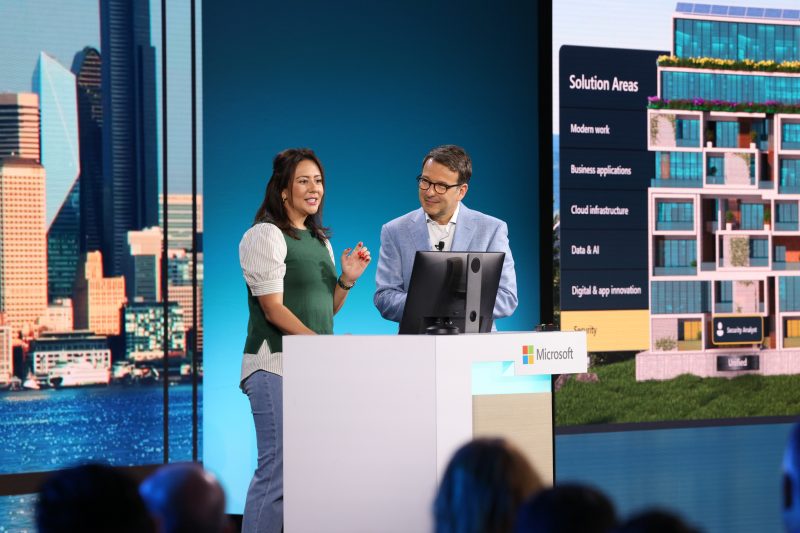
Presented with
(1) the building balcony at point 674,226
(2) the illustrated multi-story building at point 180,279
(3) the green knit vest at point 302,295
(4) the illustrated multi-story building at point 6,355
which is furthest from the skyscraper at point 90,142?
(3) the green knit vest at point 302,295

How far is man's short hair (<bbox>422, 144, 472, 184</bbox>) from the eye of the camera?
168 inches

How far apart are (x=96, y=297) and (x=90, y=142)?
69.8 inches

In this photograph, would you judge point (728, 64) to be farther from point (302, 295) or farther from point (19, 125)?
point (19, 125)

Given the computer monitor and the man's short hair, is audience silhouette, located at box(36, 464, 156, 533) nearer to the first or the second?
the computer monitor

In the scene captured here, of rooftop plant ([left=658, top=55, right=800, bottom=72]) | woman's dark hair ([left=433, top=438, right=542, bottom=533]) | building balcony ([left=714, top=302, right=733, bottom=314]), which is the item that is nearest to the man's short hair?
rooftop plant ([left=658, top=55, right=800, bottom=72])

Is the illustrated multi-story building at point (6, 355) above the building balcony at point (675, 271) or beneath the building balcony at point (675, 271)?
beneath

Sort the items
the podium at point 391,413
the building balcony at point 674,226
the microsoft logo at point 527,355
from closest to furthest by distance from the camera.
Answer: the podium at point 391,413
the microsoft logo at point 527,355
the building balcony at point 674,226

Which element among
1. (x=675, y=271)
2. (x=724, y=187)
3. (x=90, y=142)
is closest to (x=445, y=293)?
(x=675, y=271)

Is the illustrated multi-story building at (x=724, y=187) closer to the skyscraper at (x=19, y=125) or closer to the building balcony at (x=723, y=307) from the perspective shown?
the building balcony at (x=723, y=307)

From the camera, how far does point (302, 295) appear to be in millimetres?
4027

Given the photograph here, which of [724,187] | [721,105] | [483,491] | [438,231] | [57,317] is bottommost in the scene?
[57,317]

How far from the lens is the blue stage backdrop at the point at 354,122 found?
538 centimetres

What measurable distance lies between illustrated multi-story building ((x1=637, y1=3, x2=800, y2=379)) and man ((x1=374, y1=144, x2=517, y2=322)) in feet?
4.84

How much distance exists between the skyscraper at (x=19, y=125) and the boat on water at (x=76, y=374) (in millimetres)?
2389
